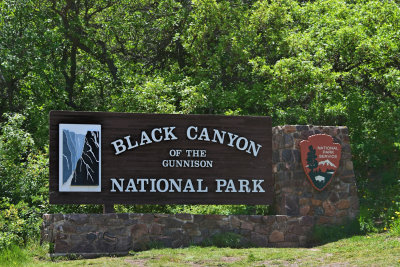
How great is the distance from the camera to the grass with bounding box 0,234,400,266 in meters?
11.2

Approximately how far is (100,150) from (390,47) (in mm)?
9151

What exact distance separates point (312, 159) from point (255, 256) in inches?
144

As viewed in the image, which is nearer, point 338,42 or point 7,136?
point 7,136

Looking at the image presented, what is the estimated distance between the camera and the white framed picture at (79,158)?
44.0 feet

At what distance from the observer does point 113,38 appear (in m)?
21.5

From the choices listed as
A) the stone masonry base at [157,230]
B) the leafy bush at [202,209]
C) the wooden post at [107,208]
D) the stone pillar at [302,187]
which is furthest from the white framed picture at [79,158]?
the stone pillar at [302,187]

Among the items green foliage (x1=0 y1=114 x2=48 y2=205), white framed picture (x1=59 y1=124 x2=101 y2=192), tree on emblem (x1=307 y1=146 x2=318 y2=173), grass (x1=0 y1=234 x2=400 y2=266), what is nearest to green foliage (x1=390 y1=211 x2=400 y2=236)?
grass (x1=0 y1=234 x2=400 y2=266)

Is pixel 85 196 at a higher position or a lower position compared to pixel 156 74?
lower

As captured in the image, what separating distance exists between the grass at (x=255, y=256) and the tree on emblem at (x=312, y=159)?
6.90 feet

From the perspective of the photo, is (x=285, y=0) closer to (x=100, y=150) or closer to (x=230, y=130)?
(x=230, y=130)

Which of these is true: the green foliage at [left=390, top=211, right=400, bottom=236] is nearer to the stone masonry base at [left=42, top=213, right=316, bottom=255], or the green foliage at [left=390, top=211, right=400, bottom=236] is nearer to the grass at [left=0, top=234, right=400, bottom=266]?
the grass at [left=0, top=234, right=400, bottom=266]

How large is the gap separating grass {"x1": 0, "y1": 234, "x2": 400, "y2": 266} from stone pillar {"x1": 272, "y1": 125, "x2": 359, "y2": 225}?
55.1 inches

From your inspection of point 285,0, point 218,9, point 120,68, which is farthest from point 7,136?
point 285,0

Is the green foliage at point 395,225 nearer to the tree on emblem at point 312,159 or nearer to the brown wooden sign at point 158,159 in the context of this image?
the tree on emblem at point 312,159
